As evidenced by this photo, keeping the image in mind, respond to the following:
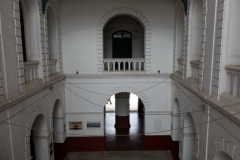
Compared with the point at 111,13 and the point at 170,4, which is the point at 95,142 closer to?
the point at 111,13

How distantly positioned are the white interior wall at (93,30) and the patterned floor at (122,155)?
13.8ft

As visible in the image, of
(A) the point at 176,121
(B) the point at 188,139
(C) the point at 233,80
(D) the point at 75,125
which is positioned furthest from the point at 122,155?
(C) the point at 233,80

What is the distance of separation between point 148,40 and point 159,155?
5.78m

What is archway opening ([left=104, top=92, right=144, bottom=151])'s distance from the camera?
12542 millimetres

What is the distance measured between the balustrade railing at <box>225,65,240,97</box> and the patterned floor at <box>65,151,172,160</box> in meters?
6.83

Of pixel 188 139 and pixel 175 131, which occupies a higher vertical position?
pixel 188 139

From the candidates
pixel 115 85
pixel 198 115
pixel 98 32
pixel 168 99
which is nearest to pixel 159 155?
pixel 168 99

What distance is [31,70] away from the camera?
7.54 m

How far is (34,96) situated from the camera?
717cm

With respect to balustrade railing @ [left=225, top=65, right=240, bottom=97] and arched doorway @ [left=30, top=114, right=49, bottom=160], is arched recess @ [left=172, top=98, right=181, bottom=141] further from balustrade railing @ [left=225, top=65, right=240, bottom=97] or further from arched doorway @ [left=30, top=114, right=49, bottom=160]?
arched doorway @ [left=30, top=114, right=49, bottom=160]

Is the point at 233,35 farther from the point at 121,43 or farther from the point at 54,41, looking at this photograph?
the point at 121,43

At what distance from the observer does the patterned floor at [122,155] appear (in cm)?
1101

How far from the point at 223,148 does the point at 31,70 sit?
6.19m

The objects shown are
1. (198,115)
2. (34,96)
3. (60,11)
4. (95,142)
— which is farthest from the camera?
(95,142)
